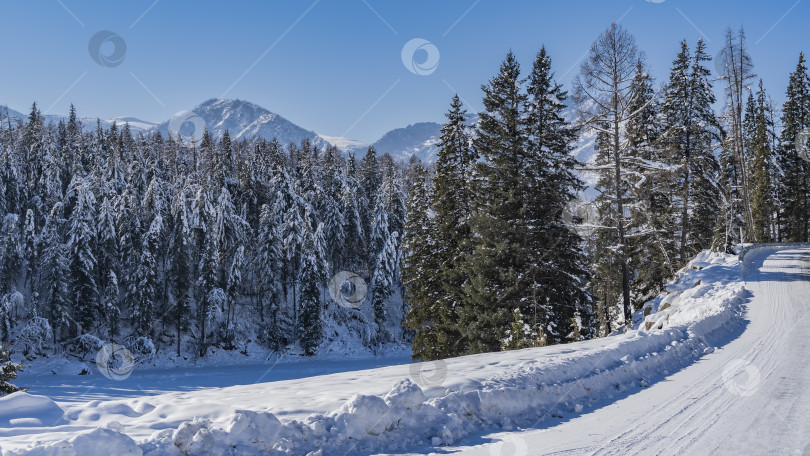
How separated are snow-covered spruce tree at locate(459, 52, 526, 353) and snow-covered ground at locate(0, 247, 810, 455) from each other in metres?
7.80

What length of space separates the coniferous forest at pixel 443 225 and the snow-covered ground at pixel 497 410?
188 inches

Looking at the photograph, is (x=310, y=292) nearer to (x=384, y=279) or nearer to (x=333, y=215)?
(x=384, y=279)

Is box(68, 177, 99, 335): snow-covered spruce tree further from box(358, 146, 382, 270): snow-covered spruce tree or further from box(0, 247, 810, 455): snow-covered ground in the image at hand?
box(0, 247, 810, 455): snow-covered ground

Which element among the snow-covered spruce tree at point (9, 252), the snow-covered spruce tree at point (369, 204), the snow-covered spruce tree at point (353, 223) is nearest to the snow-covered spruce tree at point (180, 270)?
the snow-covered spruce tree at point (9, 252)

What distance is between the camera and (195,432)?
506 centimetres

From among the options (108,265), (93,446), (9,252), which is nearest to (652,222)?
(93,446)

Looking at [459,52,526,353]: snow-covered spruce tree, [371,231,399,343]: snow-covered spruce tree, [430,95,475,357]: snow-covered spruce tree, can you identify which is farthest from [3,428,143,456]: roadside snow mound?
[371,231,399,343]: snow-covered spruce tree

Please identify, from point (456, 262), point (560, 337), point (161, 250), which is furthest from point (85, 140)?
point (560, 337)

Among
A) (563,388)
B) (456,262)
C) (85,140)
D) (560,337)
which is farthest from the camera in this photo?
(85,140)

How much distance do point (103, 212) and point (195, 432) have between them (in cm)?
4317

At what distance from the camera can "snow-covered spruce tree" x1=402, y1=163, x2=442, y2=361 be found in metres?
22.3

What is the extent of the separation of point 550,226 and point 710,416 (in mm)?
12846

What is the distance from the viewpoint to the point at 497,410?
6.84 metres

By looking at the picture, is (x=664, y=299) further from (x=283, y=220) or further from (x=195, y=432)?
(x=283, y=220)
